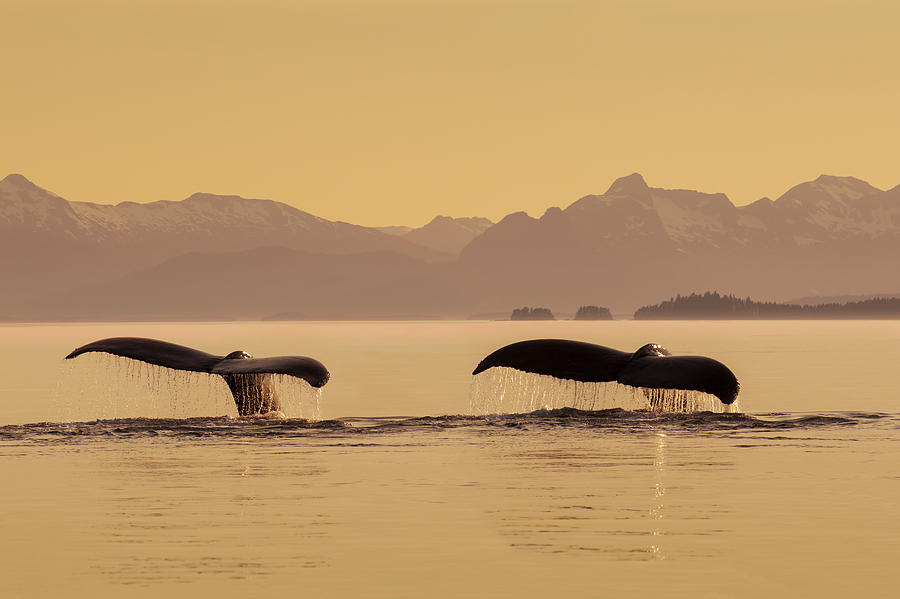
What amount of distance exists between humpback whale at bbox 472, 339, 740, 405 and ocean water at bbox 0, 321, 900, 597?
3.84 feet

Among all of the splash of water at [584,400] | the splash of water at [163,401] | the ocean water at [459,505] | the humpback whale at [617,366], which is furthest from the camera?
the splash of water at [163,401]

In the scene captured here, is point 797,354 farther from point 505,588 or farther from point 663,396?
point 505,588

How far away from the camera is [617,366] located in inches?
1046

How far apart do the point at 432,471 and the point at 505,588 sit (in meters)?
9.00

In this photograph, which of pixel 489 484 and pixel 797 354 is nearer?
pixel 489 484

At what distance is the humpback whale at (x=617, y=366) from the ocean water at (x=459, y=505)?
1172mm

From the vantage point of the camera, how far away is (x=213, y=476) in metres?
21.8

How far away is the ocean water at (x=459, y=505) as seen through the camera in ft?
47.3

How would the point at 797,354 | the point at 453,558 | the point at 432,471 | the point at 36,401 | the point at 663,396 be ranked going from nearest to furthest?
the point at 453,558
the point at 432,471
the point at 663,396
the point at 36,401
the point at 797,354

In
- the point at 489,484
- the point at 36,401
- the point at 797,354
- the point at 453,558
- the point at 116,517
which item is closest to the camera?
the point at 453,558

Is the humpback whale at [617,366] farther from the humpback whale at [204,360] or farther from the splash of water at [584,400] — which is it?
the humpback whale at [204,360]

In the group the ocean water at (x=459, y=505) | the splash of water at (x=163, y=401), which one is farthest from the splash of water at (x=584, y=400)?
the splash of water at (x=163, y=401)

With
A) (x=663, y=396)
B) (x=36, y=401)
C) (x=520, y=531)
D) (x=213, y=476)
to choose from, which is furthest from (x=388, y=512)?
(x=36, y=401)

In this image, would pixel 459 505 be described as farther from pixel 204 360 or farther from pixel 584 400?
pixel 584 400
